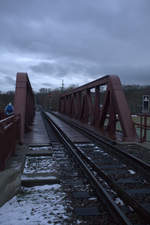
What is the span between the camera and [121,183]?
536cm

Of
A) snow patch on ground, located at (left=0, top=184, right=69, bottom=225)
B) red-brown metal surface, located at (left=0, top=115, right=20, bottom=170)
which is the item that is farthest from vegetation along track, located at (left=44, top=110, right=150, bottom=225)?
red-brown metal surface, located at (left=0, top=115, right=20, bottom=170)

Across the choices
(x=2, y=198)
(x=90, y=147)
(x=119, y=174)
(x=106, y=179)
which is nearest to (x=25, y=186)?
(x=2, y=198)

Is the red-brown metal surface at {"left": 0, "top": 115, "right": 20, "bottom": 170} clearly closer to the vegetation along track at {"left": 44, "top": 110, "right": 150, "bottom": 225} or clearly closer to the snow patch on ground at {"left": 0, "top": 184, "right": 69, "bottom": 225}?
the snow patch on ground at {"left": 0, "top": 184, "right": 69, "bottom": 225}

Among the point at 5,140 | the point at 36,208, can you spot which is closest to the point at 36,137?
the point at 5,140

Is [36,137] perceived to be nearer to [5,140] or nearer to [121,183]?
[5,140]

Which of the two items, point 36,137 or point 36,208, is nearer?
point 36,208

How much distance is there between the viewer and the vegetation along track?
3777mm

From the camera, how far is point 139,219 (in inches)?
144

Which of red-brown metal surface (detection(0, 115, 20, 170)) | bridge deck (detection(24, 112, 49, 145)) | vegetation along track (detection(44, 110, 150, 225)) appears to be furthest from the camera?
bridge deck (detection(24, 112, 49, 145))

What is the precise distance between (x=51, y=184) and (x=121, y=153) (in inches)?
139

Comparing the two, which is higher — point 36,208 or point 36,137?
point 36,137

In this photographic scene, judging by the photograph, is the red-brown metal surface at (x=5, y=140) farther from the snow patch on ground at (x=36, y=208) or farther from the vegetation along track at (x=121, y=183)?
the vegetation along track at (x=121, y=183)

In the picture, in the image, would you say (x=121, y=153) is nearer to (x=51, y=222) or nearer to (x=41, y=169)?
(x=41, y=169)

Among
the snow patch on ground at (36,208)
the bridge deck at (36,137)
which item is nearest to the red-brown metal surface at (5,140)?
the snow patch on ground at (36,208)
